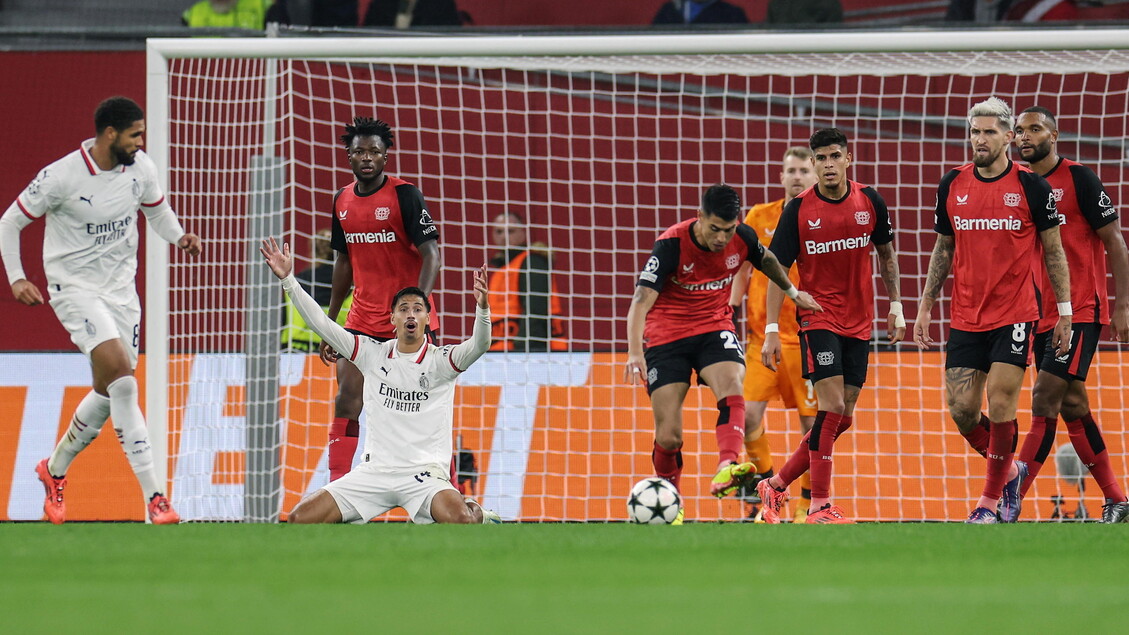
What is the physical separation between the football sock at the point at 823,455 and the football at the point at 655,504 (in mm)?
907

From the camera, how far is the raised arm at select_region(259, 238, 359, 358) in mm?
7680

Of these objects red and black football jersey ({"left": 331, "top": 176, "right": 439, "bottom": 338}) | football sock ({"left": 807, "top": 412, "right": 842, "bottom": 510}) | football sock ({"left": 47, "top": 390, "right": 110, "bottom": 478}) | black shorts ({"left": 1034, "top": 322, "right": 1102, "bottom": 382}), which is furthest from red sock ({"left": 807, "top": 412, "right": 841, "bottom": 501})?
football sock ({"left": 47, "top": 390, "right": 110, "bottom": 478})

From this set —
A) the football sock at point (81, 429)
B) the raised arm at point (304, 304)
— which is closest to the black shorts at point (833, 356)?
the raised arm at point (304, 304)

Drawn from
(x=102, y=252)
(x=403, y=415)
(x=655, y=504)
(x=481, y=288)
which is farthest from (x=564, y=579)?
(x=102, y=252)

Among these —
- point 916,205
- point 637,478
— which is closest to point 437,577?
point 637,478

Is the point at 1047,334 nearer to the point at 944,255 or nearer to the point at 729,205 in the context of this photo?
the point at 944,255

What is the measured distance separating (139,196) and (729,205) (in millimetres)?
3131

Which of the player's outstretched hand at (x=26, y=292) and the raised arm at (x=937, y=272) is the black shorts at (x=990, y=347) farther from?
the player's outstretched hand at (x=26, y=292)

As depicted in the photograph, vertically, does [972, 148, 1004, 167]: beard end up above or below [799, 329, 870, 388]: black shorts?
above

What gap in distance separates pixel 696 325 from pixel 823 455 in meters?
1.03

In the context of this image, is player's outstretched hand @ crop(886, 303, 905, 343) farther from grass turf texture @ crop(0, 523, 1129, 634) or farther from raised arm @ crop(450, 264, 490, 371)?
raised arm @ crop(450, 264, 490, 371)

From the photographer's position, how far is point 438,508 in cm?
778

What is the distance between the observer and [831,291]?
8.33 metres

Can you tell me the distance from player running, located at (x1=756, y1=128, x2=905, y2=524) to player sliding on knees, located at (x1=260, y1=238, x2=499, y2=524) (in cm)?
177
